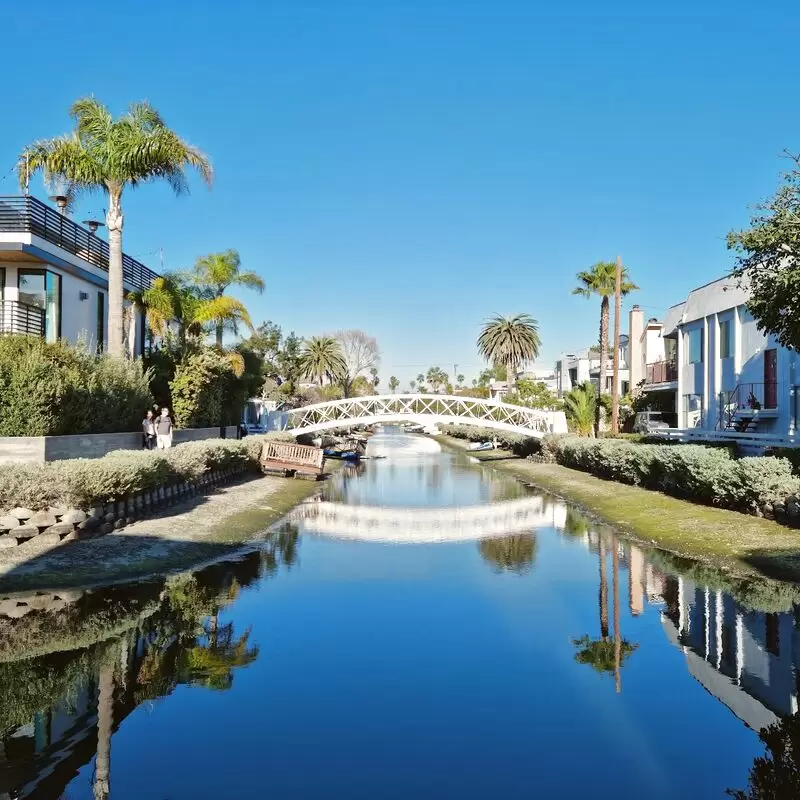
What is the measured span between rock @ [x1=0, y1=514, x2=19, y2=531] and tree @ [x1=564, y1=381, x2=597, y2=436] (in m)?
43.8

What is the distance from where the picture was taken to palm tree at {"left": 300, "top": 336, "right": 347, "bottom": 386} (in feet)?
324

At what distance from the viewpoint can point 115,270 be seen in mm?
30938

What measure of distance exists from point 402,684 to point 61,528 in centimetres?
1036

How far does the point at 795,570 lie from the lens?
56.3 feet

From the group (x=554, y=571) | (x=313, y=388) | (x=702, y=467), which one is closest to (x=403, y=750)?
(x=554, y=571)

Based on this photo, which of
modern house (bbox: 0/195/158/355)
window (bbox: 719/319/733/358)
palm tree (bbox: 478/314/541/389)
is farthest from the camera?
palm tree (bbox: 478/314/541/389)

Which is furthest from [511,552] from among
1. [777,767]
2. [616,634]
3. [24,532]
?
[777,767]

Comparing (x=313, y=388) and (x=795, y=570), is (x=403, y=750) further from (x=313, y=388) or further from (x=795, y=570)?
(x=313, y=388)

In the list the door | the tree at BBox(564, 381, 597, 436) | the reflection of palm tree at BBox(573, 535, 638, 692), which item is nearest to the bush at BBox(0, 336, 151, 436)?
the reflection of palm tree at BBox(573, 535, 638, 692)

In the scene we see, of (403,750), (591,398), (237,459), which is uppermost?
(591,398)

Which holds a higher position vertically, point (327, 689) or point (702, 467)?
point (702, 467)

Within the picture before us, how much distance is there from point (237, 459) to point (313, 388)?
7604cm

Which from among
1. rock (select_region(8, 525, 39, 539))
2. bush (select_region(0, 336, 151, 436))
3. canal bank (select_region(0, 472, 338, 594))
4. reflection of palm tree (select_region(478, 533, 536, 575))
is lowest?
reflection of palm tree (select_region(478, 533, 536, 575))

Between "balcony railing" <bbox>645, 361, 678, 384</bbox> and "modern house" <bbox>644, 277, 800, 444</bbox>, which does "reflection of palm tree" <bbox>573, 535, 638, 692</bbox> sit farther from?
"balcony railing" <bbox>645, 361, 678, 384</bbox>
